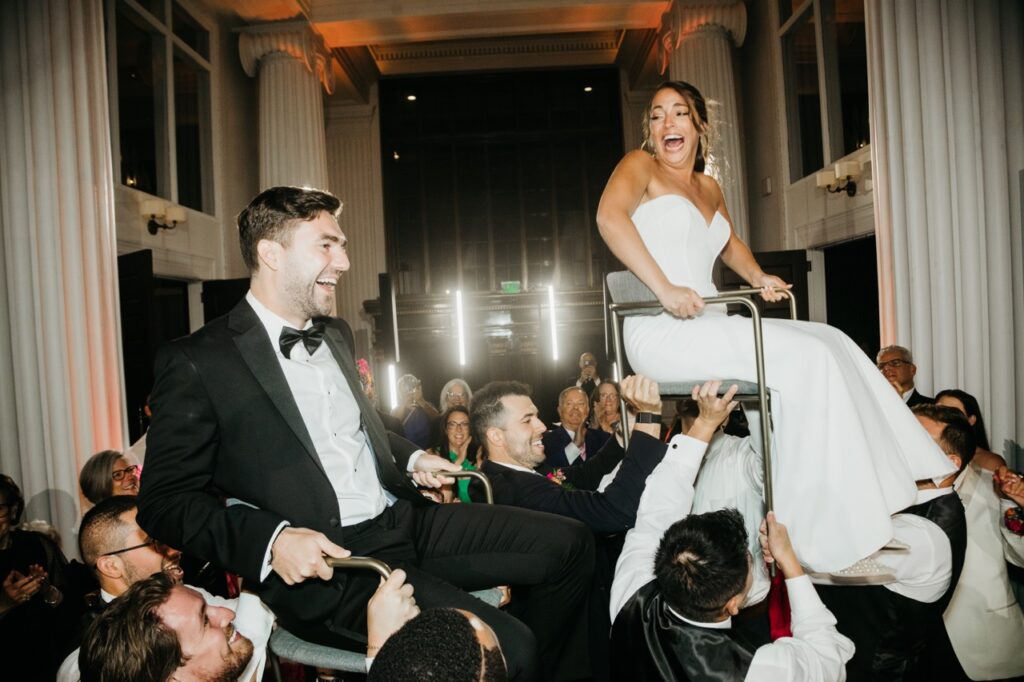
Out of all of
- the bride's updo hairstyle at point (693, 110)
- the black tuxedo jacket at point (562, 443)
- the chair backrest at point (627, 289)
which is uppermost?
the bride's updo hairstyle at point (693, 110)

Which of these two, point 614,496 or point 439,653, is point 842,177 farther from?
point 439,653

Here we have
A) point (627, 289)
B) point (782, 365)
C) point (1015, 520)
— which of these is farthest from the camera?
point (1015, 520)

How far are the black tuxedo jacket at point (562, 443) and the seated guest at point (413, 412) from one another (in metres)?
1.31

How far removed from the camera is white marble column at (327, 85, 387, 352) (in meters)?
13.1

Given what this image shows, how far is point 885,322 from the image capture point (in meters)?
4.75

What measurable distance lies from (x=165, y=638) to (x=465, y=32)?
10055 mm

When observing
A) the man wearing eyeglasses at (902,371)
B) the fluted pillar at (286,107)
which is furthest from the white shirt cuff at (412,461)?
the fluted pillar at (286,107)

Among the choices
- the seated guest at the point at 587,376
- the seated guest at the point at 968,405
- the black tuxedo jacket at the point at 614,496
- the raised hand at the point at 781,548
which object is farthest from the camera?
the seated guest at the point at 587,376

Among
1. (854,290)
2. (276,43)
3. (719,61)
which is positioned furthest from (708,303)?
(276,43)

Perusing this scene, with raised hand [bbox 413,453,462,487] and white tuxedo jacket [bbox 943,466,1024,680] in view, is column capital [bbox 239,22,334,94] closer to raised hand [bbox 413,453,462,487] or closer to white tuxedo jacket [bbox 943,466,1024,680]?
raised hand [bbox 413,453,462,487]

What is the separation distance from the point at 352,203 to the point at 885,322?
1041 cm

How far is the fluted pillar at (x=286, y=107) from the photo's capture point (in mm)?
9141

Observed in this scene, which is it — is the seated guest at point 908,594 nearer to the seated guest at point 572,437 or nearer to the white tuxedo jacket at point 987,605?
the white tuxedo jacket at point 987,605

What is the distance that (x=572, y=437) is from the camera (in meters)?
5.86
